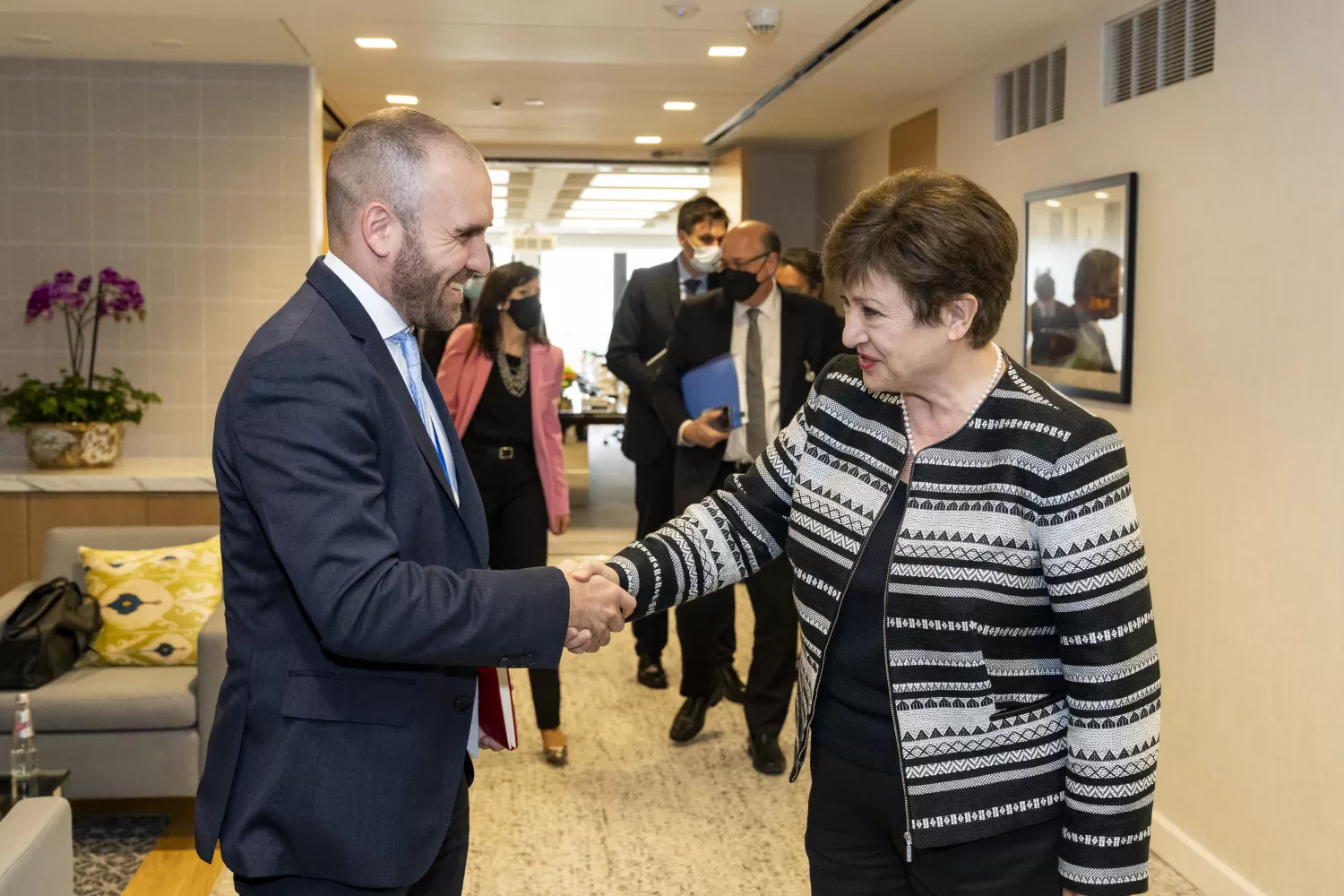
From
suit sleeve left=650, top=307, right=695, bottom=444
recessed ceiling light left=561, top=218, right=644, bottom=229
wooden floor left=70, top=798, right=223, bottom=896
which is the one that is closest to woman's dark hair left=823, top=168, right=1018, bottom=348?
suit sleeve left=650, top=307, right=695, bottom=444

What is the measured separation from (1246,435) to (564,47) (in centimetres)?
307

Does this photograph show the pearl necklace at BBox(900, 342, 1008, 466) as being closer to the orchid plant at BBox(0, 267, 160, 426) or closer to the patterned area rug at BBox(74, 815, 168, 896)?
the patterned area rug at BBox(74, 815, 168, 896)

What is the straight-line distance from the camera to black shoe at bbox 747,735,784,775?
4.03m

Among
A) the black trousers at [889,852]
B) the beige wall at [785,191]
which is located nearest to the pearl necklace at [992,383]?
the black trousers at [889,852]

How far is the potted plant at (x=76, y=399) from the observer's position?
5137 mm

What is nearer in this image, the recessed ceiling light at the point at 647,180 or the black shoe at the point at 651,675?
the black shoe at the point at 651,675

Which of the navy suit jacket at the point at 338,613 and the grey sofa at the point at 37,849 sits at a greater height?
the navy suit jacket at the point at 338,613

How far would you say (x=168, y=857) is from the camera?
350cm

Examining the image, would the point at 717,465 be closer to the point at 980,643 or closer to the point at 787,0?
the point at 787,0

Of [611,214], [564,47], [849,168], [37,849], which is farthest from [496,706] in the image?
[611,214]

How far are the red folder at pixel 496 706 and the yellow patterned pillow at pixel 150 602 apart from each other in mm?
2195

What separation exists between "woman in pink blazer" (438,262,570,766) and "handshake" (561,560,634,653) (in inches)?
79.8

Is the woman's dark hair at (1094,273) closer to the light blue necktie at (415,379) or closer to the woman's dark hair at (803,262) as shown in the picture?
the woman's dark hair at (803,262)

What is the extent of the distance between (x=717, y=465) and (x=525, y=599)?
2.41 m
